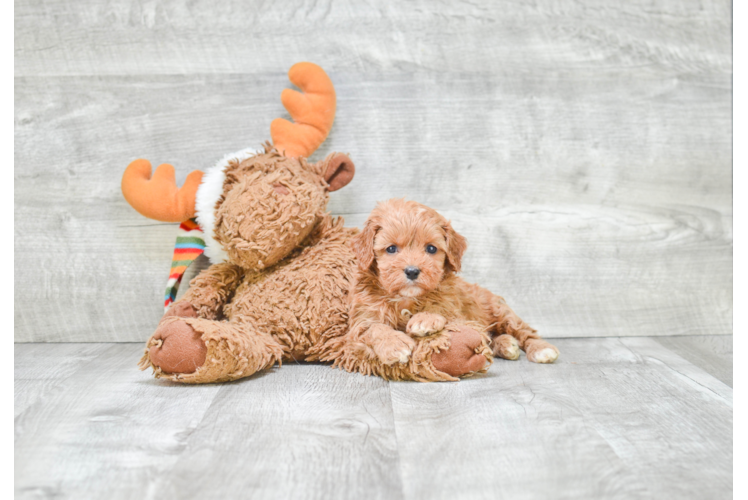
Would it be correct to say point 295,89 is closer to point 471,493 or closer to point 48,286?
point 48,286

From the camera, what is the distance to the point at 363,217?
177 cm

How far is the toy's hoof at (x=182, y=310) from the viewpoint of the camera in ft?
4.88

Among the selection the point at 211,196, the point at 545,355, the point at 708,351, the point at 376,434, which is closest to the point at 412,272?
the point at 376,434

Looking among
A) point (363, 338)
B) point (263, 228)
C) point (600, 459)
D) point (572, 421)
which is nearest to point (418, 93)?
point (263, 228)

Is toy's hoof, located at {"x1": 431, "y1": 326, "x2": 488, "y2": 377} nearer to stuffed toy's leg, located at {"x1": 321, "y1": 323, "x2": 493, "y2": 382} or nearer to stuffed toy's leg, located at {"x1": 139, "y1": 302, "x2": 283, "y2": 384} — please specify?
stuffed toy's leg, located at {"x1": 321, "y1": 323, "x2": 493, "y2": 382}

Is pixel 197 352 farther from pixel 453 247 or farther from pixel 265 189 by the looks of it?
pixel 453 247

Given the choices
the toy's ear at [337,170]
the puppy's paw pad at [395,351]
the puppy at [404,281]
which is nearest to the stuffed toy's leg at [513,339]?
the puppy at [404,281]

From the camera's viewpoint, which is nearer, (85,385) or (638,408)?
(638,408)

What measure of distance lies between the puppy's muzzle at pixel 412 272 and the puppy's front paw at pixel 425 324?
0.32 feet

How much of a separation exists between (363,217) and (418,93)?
38cm

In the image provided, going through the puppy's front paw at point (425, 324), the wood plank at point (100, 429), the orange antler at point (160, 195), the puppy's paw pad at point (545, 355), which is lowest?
the puppy's paw pad at point (545, 355)

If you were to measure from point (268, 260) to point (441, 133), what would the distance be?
24.7 inches

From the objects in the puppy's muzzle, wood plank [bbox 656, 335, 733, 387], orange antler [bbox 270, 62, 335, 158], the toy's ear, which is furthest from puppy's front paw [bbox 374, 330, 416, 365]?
wood plank [bbox 656, 335, 733, 387]

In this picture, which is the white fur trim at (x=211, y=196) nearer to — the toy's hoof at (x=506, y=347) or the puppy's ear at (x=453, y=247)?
the puppy's ear at (x=453, y=247)
